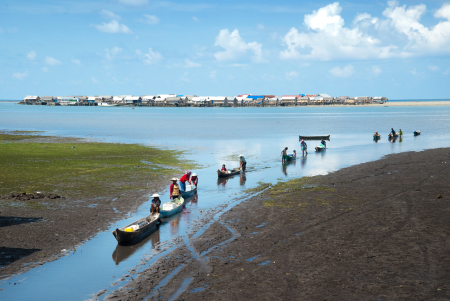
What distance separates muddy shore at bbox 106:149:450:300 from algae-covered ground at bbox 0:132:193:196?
11995 millimetres

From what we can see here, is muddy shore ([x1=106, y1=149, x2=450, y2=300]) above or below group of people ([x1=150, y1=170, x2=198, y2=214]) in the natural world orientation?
below

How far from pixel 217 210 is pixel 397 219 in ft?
32.2

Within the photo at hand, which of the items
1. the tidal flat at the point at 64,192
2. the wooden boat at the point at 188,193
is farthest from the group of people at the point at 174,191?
the tidal flat at the point at 64,192

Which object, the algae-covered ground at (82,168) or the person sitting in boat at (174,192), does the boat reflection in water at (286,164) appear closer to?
the algae-covered ground at (82,168)

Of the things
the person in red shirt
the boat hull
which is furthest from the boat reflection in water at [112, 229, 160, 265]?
the boat hull

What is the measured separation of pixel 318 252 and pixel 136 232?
7927 millimetres

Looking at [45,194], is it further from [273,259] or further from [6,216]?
[273,259]

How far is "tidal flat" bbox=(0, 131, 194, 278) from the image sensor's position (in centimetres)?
1753

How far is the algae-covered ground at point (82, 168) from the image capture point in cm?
2861

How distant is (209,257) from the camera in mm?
15914

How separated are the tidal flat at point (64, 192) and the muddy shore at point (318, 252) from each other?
5.30 metres

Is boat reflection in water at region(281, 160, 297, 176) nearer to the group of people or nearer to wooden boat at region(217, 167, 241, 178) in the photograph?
wooden boat at region(217, 167, 241, 178)

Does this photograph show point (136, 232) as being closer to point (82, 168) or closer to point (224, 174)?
point (224, 174)

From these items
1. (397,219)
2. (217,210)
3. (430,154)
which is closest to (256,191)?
(217,210)
